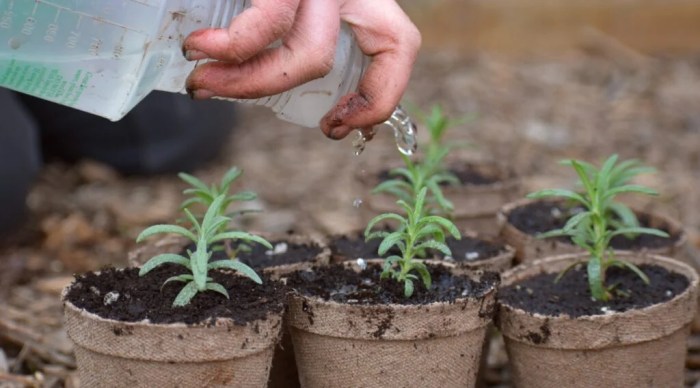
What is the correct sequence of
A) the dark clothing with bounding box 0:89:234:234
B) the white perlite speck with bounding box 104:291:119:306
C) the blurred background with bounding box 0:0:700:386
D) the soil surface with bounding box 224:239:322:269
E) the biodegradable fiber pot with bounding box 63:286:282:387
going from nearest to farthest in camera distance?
1. the biodegradable fiber pot with bounding box 63:286:282:387
2. the white perlite speck with bounding box 104:291:119:306
3. the soil surface with bounding box 224:239:322:269
4. the blurred background with bounding box 0:0:700:386
5. the dark clothing with bounding box 0:89:234:234

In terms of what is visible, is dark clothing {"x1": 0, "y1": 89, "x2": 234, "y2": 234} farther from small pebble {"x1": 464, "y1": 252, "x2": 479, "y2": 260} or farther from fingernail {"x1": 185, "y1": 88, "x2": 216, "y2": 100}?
fingernail {"x1": 185, "y1": 88, "x2": 216, "y2": 100}

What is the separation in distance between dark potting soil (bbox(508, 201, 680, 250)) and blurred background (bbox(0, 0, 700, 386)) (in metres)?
0.25

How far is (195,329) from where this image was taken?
164 cm

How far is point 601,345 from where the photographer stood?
1.89m

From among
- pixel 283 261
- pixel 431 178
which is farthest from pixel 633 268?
pixel 283 261

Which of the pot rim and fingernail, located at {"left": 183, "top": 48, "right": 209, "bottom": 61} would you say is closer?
fingernail, located at {"left": 183, "top": 48, "right": 209, "bottom": 61}

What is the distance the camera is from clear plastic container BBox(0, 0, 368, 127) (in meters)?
1.89

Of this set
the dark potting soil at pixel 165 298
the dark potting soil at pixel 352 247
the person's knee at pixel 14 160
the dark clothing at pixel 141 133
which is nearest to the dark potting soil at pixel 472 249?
the dark potting soil at pixel 352 247

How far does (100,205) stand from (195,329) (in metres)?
2.09

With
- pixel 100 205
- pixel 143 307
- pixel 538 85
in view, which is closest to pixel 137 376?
pixel 143 307

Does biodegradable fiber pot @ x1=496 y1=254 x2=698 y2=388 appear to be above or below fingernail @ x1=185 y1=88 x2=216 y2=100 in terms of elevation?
below

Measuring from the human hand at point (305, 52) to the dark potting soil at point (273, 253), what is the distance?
37 centimetres

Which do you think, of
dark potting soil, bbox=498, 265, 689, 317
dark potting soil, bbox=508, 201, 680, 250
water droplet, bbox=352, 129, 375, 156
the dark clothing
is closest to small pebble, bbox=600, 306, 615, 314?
dark potting soil, bbox=498, 265, 689, 317

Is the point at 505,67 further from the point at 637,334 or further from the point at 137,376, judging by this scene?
the point at 137,376
